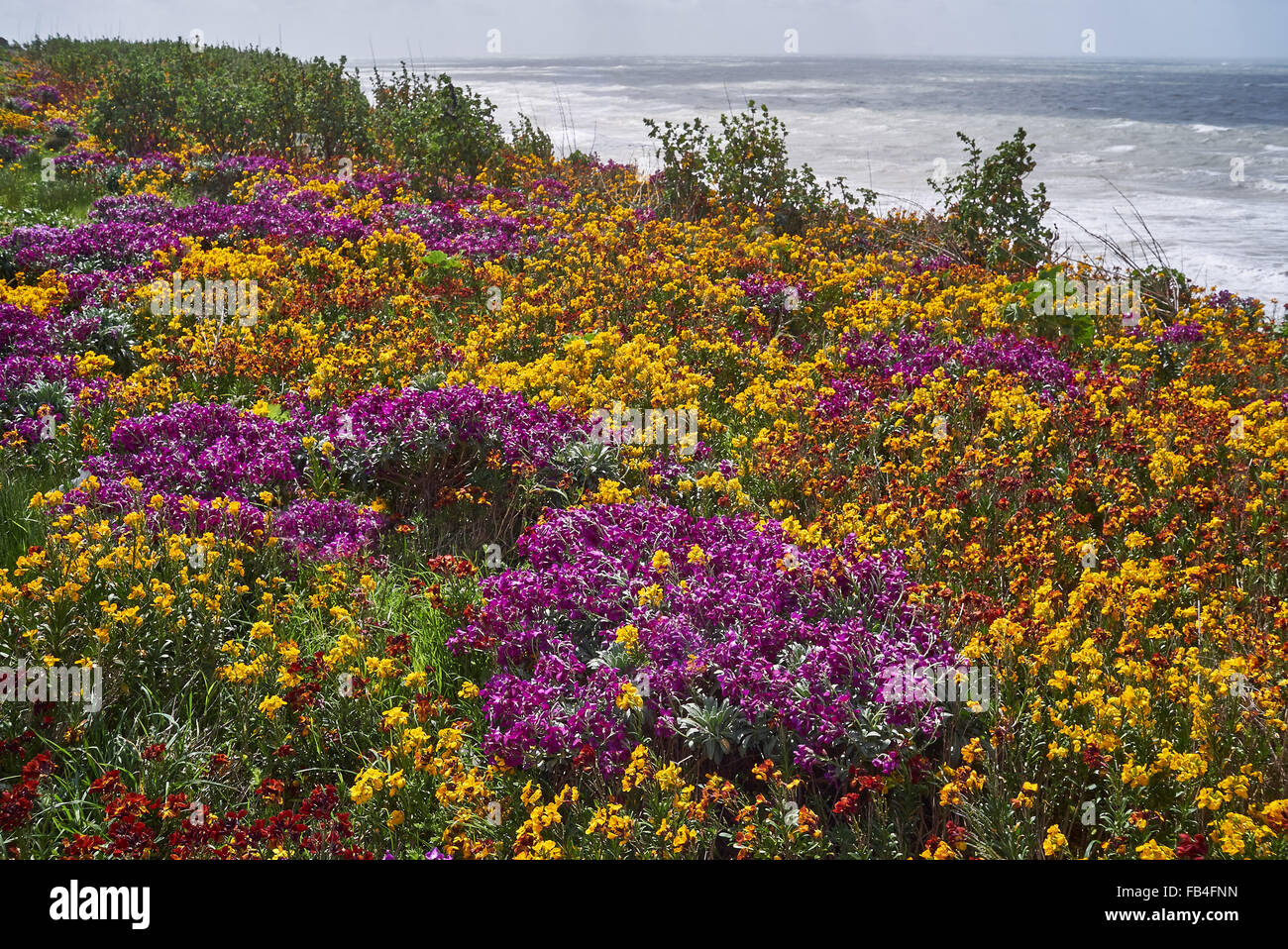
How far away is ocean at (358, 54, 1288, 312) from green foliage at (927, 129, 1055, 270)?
178 centimetres

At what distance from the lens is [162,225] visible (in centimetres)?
1030

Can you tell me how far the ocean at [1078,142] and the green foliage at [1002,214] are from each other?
1776 mm

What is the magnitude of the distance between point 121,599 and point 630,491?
2733 mm

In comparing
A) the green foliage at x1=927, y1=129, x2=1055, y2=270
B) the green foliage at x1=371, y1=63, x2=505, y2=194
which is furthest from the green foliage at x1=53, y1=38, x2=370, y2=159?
the green foliage at x1=927, y1=129, x2=1055, y2=270

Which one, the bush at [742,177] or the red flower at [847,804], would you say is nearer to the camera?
the red flower at [847,804]

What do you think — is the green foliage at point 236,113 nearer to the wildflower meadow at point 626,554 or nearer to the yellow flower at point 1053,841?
the wildflower meadow at point 626,554

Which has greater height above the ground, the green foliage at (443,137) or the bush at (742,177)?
the green foliage at (443,137)

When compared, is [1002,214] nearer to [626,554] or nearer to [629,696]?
[626,554]

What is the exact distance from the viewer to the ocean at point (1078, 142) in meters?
16.8

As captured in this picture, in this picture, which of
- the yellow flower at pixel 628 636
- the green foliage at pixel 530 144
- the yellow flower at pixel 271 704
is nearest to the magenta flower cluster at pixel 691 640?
the yellow flower at pixel 628 636

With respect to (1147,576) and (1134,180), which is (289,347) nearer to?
(1147,576)

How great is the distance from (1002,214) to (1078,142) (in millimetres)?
20816

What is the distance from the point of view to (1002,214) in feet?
37.0
